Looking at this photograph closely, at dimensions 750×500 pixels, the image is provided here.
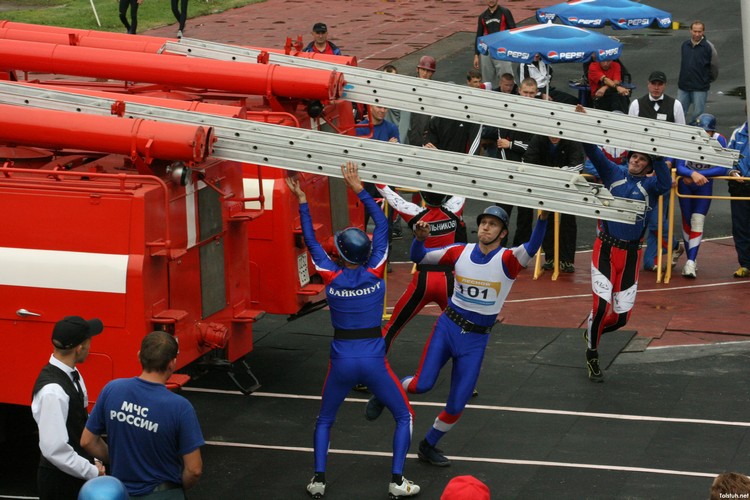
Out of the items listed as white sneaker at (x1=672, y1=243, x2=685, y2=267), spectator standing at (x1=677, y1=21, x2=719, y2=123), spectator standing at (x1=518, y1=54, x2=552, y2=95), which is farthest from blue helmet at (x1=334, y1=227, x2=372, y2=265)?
spectator standing at (x1=677, y1=21, x2=719, y2=123)

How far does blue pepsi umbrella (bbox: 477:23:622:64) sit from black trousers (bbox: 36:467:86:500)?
11.0 metres

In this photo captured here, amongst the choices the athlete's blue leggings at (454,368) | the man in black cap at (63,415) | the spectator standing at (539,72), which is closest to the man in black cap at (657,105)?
the spectator standing at (539,72)

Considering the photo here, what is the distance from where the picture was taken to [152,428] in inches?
279

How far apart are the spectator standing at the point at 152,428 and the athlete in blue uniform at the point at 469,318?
119 inches

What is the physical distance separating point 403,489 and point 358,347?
114 cm

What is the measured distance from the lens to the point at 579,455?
1027 cm

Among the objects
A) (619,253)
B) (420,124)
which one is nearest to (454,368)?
(619,253)

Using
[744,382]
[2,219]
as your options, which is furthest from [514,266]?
[2,219]

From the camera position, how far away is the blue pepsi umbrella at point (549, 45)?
680 inches

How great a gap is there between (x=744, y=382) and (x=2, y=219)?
6987 millimetres

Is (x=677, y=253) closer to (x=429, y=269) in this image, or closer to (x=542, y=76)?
(x=542, y=76)

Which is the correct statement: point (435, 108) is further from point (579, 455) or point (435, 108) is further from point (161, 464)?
point (161, 464)

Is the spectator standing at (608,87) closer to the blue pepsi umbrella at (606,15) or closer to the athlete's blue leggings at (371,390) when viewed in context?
the blue pepsi umbrella at (606,15)

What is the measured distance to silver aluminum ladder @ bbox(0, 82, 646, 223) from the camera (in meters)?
8.45
